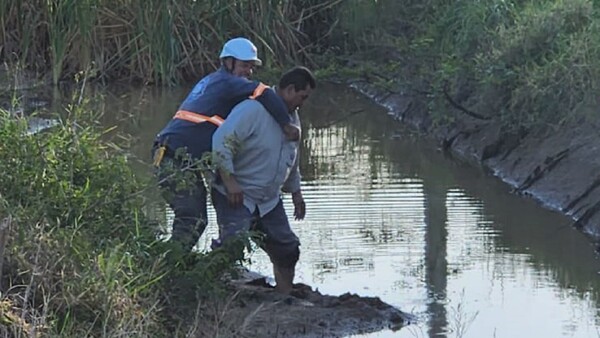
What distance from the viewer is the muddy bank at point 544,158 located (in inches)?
439

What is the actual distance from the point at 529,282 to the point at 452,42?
7.84 m

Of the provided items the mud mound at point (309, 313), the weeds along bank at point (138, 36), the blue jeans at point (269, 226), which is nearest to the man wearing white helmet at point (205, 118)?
the blue jeans at point (269, 226)

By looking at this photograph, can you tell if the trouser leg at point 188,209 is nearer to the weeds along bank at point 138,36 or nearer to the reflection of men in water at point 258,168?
the reflection of men in water at point 258,168

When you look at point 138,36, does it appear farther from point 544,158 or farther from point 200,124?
point 200,124

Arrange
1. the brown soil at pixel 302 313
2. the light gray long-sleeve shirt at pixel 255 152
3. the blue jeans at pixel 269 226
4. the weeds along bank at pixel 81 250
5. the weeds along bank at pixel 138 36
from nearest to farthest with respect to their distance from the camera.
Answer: the weeds along bank at pixel 81 250, the brown soil at pixel 302 313, the light gray long-sleeve shirt at pixel 255 152, the blue jeans at pixel 269 226, the weeds along bank at pixel 138 36

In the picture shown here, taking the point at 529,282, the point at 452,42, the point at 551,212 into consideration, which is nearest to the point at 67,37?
the point at 452,42

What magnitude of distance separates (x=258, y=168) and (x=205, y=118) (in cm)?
43

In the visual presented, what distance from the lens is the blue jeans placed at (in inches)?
313

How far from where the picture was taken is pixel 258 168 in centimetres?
801

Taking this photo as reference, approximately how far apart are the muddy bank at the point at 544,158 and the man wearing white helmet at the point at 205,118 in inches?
127

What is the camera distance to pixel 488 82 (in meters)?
13.8

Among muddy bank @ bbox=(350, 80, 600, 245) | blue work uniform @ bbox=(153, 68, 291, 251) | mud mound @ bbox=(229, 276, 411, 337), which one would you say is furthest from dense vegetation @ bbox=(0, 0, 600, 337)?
mud mound @ bbox=(229, 276, 411, 337)

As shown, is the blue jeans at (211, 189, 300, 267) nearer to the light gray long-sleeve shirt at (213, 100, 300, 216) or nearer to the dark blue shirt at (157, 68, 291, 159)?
the light gray long-sleeve shirt at (213, 100, 300, 216)

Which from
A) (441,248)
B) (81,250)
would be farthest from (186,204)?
(441,248)
